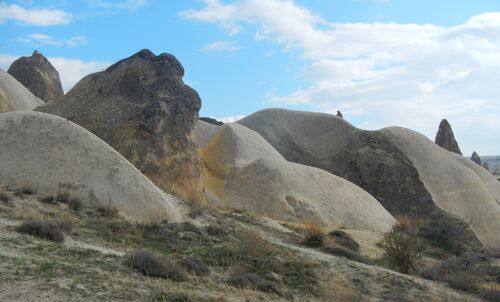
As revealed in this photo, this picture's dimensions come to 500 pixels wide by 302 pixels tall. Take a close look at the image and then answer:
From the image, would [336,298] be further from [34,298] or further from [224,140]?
[224,140]

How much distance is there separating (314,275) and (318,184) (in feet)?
56.3

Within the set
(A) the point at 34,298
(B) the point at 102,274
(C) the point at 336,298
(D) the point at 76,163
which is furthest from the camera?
(D) the point at 76,163

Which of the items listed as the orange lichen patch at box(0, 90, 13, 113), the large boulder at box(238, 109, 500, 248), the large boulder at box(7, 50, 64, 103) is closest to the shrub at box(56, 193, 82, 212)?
the orange lichen patch at box(0, 90, 13, 113)

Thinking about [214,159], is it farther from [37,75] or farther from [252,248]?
[37,75]

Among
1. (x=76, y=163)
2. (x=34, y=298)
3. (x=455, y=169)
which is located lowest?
(x=34, y=298)

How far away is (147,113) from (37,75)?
26955 mm

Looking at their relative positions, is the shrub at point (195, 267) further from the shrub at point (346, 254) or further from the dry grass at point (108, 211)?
the shrub at point (346, 254)

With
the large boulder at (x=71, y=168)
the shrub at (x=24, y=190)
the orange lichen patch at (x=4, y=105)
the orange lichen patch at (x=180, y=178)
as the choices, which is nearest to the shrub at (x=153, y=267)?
the large boulder at (x=71, y=168)

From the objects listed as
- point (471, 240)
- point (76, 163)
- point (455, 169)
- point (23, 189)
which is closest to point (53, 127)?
point (76, 163)

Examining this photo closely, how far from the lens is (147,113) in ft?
79.8

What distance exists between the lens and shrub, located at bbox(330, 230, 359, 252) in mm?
20734

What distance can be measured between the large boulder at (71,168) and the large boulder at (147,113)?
4.21m

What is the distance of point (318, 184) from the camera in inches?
1191

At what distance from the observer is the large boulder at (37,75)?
154 ft
